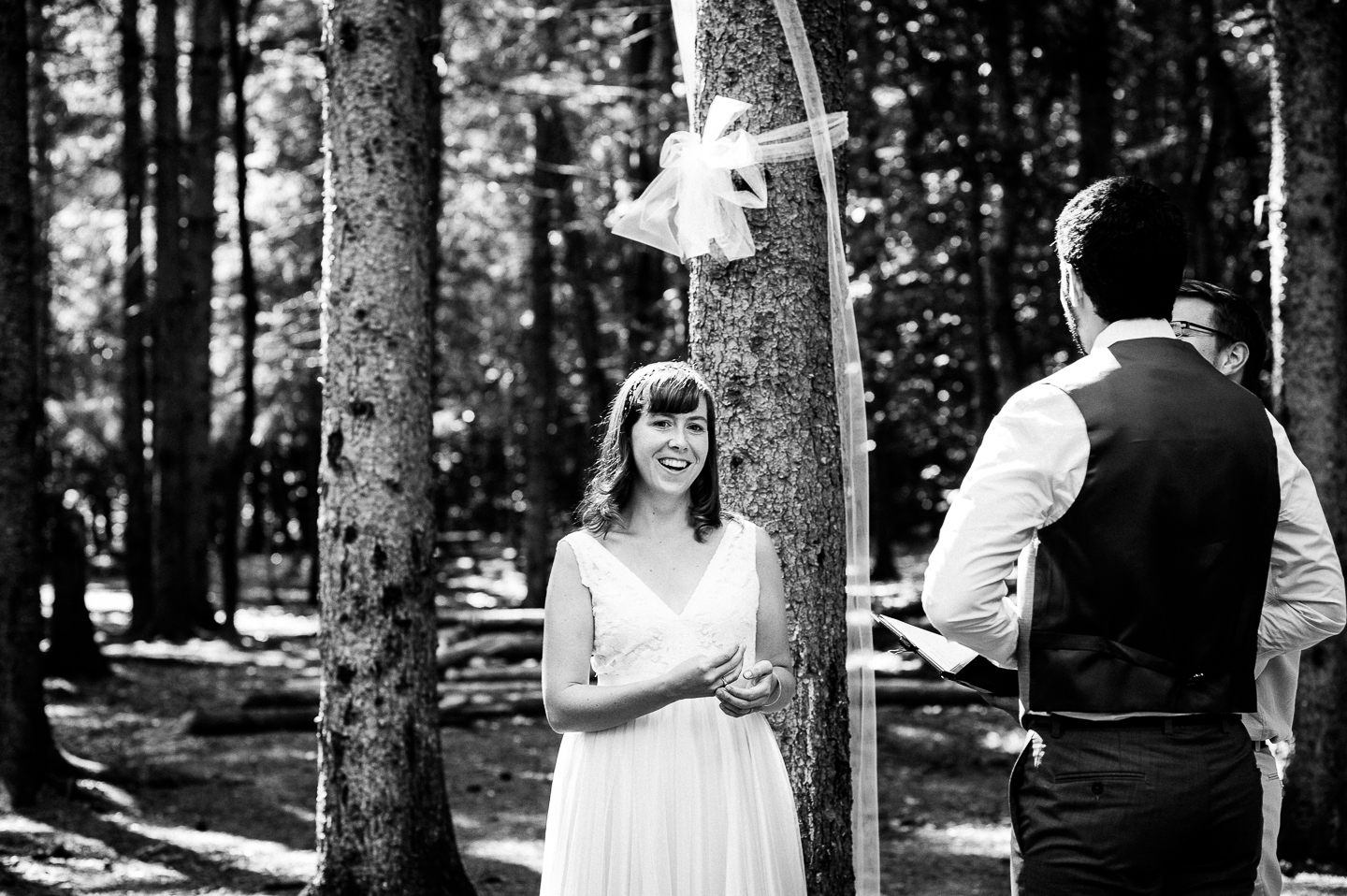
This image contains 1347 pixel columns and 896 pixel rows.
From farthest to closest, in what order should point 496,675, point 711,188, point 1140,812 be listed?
1. point 496,675
2. point 711,188
3. point 1140,812

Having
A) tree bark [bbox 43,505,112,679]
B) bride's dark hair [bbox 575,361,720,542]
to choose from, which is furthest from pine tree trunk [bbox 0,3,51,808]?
bride's dark hair [bbox 575,361,720,542]

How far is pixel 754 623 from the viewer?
3.42 m

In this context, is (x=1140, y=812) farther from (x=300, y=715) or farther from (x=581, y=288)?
(x=581, y=288)

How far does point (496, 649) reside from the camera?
13.7m

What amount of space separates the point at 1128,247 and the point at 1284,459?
71cm

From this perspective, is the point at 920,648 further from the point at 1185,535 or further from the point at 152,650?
the point at 152,650

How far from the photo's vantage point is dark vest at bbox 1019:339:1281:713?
99.6 inches

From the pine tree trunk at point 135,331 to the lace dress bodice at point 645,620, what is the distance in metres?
14.6

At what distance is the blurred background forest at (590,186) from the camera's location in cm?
1338

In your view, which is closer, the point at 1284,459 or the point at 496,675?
the point at 1284,459

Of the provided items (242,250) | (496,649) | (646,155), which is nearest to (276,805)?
(496,649)

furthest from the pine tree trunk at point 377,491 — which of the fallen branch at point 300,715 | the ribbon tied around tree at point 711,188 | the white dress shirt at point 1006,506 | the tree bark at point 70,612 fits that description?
the tree bark at point 70,612

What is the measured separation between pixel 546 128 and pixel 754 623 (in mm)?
14949

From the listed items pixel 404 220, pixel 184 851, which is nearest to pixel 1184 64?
pixel 404 220
